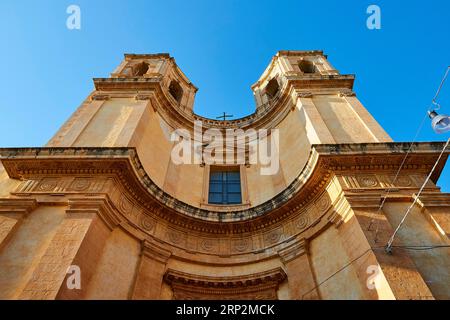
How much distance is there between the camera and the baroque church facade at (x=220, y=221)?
8.41 m

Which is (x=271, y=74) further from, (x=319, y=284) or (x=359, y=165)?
(x=319, y=284)

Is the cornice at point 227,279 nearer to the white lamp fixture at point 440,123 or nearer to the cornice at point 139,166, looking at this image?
the cornice at point 139,166

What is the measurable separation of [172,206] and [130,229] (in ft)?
6.50

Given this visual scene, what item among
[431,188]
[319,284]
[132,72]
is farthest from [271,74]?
[319,284]

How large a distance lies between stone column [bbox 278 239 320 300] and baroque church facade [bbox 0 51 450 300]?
0.04 meters

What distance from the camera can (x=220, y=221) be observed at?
12.7 metres

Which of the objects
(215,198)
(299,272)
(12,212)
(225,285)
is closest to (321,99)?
(215,198)

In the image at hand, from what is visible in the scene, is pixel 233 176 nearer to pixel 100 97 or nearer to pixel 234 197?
pixel 234 197

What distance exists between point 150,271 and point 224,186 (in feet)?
23.3

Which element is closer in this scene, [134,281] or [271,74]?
[134,281]

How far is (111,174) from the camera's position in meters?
11.1

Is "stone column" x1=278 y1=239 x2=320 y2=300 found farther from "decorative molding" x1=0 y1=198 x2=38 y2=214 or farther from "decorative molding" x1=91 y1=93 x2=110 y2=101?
"decorative molding" x1=91 y1=93 x2=110 y2=101

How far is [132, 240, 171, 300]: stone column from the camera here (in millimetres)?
9938

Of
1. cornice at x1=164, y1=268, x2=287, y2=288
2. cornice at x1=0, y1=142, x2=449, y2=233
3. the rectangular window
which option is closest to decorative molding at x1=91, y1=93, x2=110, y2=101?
cornice at x1=0, y1=142, x2=449, y2=233
